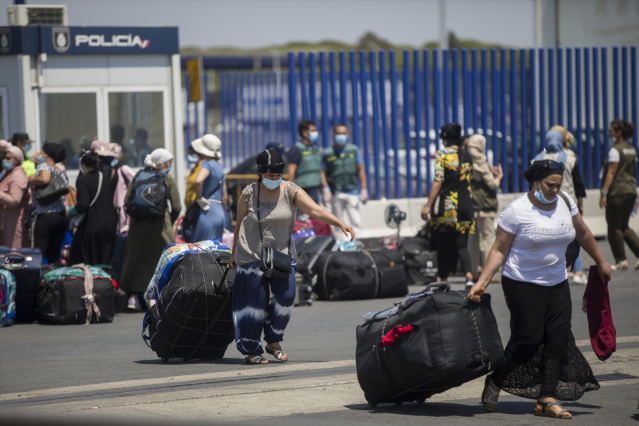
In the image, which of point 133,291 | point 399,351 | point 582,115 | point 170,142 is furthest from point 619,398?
point 582,115

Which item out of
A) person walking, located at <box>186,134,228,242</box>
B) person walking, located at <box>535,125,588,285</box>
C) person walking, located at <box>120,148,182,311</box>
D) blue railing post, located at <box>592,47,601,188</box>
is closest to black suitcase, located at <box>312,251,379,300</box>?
person walking, located at <box>186,134,228,242</box>

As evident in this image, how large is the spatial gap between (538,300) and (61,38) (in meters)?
9.48

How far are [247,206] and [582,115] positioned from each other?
1199cm

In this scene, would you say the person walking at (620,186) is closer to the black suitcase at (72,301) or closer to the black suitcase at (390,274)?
the black suitcase at (390,274)

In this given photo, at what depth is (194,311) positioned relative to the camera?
6.47m

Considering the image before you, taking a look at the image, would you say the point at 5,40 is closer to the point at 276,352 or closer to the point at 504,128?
the point at 276,352

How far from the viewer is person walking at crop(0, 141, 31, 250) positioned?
981cm

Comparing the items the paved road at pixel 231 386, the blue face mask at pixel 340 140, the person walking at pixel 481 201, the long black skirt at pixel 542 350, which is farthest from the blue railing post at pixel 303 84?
the long black skirt at pixel 542 350

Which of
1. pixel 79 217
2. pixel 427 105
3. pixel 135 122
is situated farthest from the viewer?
pixel 427 105

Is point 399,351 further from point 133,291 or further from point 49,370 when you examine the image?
point 133,291

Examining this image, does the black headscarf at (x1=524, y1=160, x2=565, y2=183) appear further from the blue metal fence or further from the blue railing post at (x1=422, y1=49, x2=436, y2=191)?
the blue railing post at (x1=422, y1=49, x2=436, y2=191)

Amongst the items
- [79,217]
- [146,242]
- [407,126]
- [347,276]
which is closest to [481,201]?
[347,276]

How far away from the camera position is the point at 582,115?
55.6 ft

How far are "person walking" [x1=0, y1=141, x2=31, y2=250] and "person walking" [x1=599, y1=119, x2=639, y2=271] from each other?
7280 millimetres
